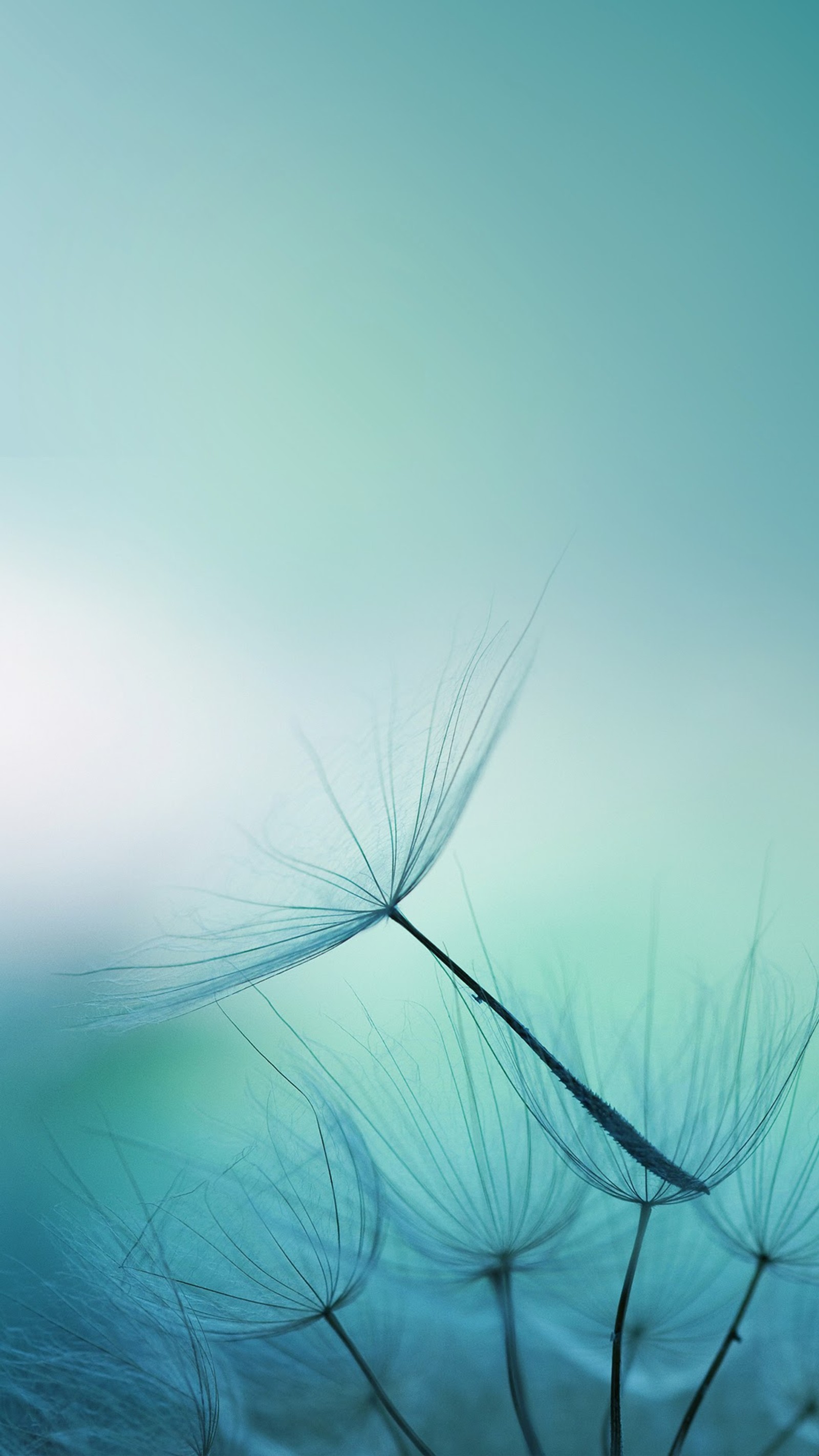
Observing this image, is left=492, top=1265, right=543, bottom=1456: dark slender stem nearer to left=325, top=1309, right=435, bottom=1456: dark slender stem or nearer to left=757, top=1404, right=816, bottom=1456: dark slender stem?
left=325, top=1309, right=435, bottom=1456: dark slender stem

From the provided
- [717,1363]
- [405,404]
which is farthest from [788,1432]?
[405,404]

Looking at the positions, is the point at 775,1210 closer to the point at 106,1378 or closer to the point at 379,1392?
the point at 379,1392

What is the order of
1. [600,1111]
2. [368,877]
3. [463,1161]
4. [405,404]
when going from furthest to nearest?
[405,404] → [463,1161] → [368,877] → [600,1111]

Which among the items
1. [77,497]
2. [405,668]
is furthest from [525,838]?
[77,497]

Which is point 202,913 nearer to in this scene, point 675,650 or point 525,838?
point 525,838

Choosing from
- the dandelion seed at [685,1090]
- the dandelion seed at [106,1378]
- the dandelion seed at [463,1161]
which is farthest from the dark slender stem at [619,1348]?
the dandelion seed at [106,1378]
